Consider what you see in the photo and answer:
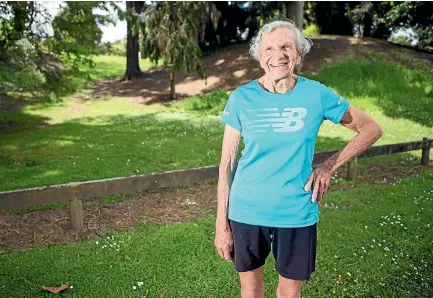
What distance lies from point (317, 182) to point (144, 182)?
4435 mm

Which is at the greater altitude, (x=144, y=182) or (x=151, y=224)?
(x=144, y=182)

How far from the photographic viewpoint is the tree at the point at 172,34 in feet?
69.4

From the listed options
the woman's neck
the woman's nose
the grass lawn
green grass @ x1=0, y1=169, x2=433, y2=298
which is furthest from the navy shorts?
the grass lawn

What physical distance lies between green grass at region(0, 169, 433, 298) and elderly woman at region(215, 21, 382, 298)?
2.00 meters

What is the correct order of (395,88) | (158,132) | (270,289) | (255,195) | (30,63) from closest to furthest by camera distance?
1. (255,195)
2. (270,289)
3. (30,63)
4. (158,132)
5. (395,88)

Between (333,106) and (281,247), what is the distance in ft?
3.16

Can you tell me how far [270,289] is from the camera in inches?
177

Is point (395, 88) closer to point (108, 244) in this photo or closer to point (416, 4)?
point (416, 4)

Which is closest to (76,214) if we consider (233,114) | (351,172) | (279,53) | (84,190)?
(84,190)

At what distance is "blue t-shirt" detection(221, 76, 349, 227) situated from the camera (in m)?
2.45

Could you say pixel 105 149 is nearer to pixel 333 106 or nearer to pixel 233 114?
pixel 233 114

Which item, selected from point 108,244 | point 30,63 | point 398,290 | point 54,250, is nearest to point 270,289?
point 398,290

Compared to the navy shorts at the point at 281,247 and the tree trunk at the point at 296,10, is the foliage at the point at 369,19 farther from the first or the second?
the navy shorts at the point at 281,247

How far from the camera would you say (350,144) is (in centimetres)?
270
